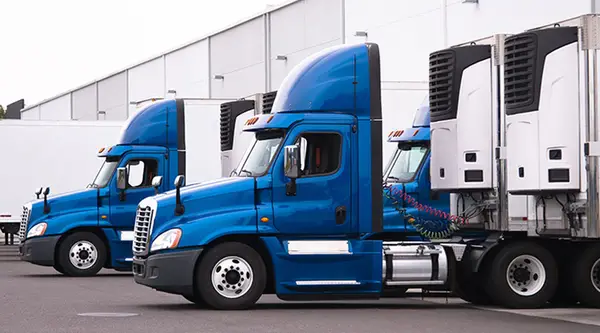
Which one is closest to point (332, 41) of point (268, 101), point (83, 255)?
point (83, 255)

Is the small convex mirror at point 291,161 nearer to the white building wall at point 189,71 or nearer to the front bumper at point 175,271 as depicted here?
the front bumper at point 175,271

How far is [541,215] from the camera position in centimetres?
1678

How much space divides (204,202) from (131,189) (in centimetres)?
891

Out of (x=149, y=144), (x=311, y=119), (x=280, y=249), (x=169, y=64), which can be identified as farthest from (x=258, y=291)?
(x=169, y=64)

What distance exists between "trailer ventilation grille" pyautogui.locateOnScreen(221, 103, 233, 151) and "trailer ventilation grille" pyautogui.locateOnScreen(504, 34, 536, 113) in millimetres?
10751

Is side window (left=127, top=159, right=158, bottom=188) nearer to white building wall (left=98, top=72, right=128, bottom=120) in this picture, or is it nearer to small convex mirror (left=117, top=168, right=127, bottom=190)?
small convex mirror (left=117, top=168, right=127, bottom=190)

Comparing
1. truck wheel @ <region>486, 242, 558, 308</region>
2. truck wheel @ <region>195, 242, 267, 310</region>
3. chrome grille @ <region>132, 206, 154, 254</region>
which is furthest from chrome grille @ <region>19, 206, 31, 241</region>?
truck wheel @ <region>486, 242, 558, 308</region>

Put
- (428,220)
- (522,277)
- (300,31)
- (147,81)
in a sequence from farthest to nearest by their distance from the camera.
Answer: (147,81), (300,31), (428,220), (522,277)

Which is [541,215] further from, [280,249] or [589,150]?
[280,249]

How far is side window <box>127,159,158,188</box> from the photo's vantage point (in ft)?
83.0

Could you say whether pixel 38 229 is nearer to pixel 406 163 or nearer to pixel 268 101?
pixel 268 101

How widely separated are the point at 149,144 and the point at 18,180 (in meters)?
10.9

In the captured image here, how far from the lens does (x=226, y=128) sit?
27.1 meters

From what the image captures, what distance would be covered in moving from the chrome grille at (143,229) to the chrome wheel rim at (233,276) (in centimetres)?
109
